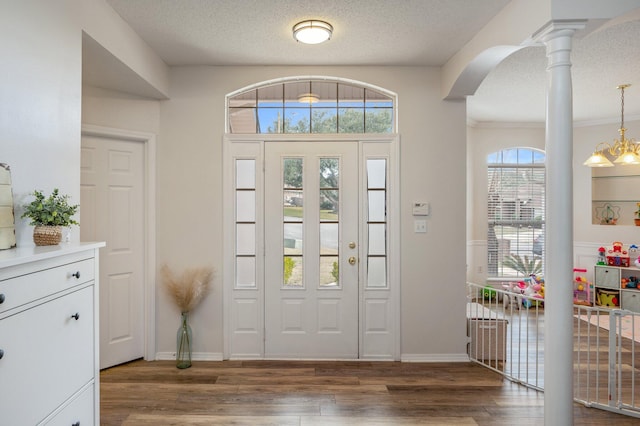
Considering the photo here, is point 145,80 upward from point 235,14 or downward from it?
downward

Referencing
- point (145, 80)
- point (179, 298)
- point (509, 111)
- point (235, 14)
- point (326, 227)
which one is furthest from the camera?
point (509, 111)

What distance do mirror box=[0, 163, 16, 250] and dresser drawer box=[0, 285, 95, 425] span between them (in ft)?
1.07

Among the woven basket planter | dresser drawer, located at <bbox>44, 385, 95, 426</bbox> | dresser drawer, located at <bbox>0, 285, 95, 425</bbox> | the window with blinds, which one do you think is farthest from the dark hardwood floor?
the window with blinds

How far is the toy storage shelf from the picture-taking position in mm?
5566

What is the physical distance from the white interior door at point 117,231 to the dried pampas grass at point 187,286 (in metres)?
0.31

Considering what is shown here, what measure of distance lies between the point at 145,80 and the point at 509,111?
4771mm

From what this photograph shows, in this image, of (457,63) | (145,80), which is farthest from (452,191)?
(145,80)

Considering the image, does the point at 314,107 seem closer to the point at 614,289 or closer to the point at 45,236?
the point at 45,236

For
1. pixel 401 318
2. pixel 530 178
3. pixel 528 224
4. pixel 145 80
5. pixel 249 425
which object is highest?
pixel 145 80

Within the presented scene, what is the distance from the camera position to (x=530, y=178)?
6.43 m

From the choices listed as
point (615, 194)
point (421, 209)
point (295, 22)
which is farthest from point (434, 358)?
point (615, 194)

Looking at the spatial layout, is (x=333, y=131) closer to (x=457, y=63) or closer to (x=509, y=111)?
(x=457, y=63)

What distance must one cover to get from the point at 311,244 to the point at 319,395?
4.50 feet

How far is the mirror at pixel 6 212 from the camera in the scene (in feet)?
5.20
